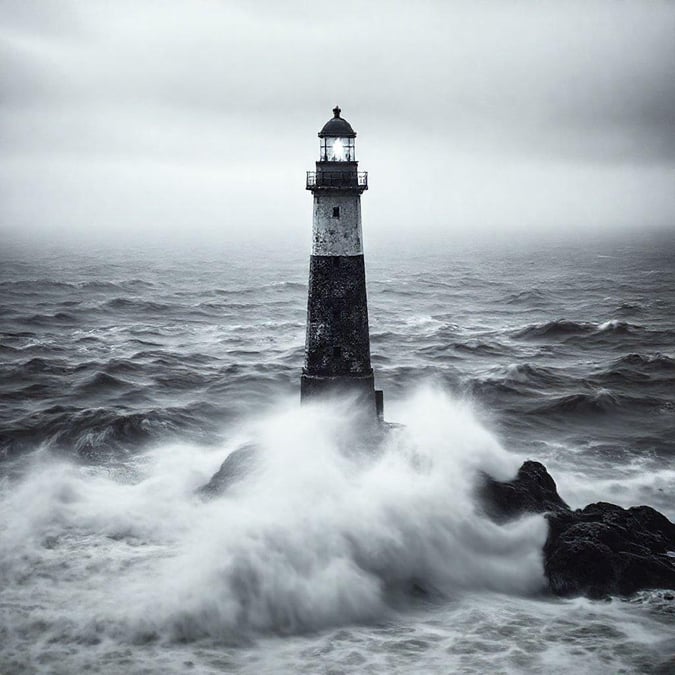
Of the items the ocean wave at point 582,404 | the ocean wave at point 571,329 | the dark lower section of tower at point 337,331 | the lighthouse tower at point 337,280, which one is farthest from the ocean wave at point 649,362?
the dark lower section of tower at point 337,331

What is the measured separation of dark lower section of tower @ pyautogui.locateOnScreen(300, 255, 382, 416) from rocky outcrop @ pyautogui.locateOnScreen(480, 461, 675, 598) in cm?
394

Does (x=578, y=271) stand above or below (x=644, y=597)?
above

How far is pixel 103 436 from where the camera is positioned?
2095 centimetres

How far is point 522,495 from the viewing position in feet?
52.5

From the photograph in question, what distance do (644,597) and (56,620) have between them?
9.30m

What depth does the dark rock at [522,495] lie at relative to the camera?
51.7 feet

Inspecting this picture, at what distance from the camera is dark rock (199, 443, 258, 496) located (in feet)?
55.7

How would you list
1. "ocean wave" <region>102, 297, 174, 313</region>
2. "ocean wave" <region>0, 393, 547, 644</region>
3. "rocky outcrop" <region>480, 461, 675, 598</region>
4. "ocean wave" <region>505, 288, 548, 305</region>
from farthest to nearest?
"ocean wave" <region>505, 288, 548, 305</region> → "ocean wave" <region>102, 297, 174, 313</region> → "rocky outcrop" <region>480, 461, 675, 598</region> → "ocean wave" <region>0, 393, 547, 644</region>

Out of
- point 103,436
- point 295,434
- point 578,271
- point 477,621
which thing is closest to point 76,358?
point 103,436

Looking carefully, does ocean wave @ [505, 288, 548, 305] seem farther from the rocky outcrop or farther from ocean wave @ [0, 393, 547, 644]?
the rocky outcrop

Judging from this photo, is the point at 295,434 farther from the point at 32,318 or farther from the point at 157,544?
the point at 32,318

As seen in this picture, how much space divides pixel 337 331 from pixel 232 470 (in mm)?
3921

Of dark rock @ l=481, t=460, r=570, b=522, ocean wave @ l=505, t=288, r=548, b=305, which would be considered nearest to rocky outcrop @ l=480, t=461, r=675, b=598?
dark rock @ l=481, t=460, r=570, b=522

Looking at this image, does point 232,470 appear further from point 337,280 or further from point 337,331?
point 337,280
